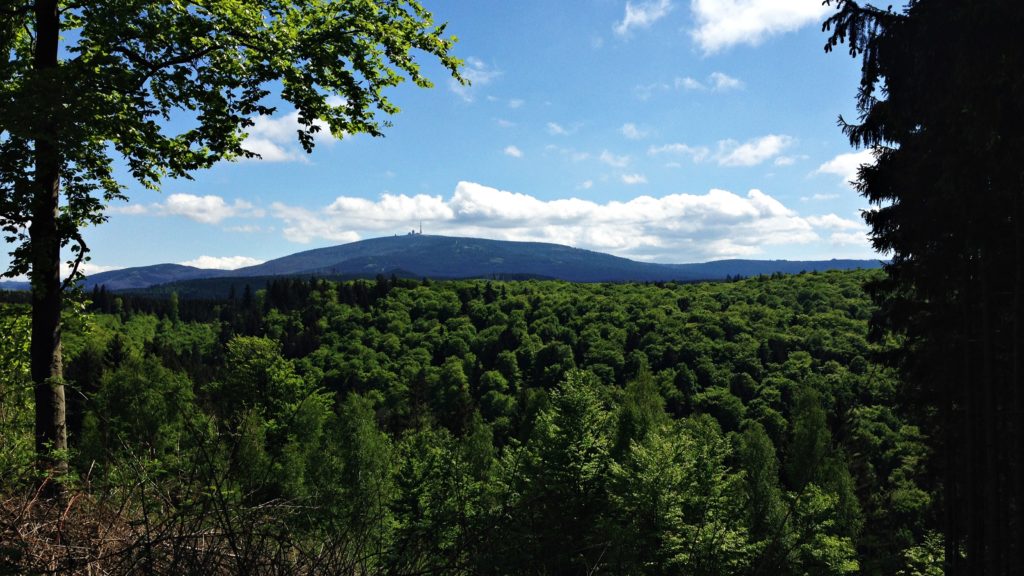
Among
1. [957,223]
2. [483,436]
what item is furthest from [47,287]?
[483,436]

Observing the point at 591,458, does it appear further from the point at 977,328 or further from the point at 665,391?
the point at 665,391

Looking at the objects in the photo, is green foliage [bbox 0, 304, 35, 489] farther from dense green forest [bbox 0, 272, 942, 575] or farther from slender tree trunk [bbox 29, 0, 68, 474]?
slender tree trunk [bbox 29, 0, 68, 474]

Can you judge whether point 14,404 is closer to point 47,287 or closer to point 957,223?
point 47,287

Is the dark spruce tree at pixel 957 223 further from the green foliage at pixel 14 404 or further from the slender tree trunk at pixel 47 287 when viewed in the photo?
the green foliage at pixel 14 404

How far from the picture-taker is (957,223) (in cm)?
1270

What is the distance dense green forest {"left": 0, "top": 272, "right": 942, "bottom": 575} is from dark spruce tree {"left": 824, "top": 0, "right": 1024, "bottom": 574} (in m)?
2.33

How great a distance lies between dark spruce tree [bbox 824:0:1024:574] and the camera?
10.4 meters

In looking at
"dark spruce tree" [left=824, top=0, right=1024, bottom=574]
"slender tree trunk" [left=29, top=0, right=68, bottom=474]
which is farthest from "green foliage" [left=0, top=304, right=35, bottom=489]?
"dark spruce tree" [left=824, top=0, right=1024, bottom=574]

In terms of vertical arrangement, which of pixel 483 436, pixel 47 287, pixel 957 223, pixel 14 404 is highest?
pixel 957 223

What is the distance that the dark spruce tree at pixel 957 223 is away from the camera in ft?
34.0

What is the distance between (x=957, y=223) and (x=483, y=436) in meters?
41.5

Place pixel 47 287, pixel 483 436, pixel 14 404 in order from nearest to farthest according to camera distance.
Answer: pixel 47 287 → pixel 14 404 → pixel 483 436

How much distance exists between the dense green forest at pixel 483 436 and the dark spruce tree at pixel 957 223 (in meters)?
2.33

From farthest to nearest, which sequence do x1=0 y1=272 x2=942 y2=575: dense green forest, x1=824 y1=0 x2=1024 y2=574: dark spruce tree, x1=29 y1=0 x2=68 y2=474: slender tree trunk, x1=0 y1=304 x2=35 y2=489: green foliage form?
1. x1=824 y1=0 x2=1024 y2=574: dark spruce tree
2. x1=29 y1=0 x2=68 y2=474: slender tree trunk
3. x1=0 y1=304 x2=35 y2=489: green foliage
4. x1=0 y1=272 x2=942 y2=575: dense green forest
